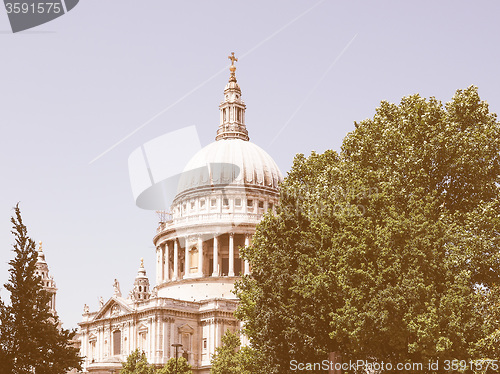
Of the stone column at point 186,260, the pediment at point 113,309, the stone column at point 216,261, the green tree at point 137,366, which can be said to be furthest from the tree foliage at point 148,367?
the stone column at point 186,260

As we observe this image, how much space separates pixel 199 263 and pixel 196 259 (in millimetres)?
1801

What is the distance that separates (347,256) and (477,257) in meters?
6.89

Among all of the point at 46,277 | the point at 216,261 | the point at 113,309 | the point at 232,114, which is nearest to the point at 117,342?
the point at 113,309

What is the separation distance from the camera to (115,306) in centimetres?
10581

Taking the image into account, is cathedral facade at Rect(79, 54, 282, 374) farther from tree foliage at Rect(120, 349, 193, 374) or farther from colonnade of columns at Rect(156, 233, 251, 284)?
tree foliage at Rect(120, 349, 193, 374)

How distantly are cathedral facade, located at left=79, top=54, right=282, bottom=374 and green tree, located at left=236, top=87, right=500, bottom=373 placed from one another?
53651 millimetres

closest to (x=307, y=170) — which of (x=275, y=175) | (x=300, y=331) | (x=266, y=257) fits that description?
(x=266, y=257)

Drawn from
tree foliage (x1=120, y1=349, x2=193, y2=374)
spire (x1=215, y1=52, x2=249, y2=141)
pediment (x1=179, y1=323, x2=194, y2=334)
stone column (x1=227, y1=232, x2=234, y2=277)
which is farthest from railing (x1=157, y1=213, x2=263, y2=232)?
tree foliage (x1=120, y1=349, x2=193, y2=374)

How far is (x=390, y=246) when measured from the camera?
36.5 m

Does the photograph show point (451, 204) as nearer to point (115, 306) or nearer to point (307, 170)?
point (307, 170)

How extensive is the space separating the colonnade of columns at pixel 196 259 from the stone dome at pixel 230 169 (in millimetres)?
8364

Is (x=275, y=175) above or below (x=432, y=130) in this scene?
above

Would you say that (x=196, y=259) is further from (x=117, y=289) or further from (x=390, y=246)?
(x=390, y=246)

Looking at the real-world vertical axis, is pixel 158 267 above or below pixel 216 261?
above
